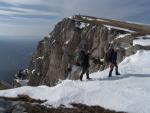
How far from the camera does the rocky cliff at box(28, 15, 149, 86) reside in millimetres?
80669

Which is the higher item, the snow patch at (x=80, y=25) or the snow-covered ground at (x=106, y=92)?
the snow patch at (x=80, y=25)

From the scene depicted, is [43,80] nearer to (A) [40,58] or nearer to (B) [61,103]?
(A) [40,58]

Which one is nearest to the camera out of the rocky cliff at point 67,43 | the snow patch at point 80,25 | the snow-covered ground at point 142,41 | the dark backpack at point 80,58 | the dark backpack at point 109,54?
the dark backpack at point 80,58

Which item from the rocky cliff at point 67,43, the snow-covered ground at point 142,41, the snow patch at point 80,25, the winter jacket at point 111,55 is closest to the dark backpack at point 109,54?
the winter jacket at point 111,55

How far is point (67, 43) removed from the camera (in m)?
111

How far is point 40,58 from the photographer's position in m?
135

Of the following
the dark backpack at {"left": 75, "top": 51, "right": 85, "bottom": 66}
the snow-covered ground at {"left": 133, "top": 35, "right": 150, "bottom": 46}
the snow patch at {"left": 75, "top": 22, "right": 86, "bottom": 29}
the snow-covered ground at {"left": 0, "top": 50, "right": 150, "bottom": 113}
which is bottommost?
the snow-covered ground at {"left": 0, "top": 50, "right": 150, "bottom": 113}

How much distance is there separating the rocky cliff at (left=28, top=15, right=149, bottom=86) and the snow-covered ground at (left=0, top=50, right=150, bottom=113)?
36.3 m

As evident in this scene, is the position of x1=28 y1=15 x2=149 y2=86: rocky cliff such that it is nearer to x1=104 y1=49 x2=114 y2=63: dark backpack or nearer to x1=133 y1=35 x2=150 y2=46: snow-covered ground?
x1=133 y1=35 x2=150 y2=46: snow-covered ground

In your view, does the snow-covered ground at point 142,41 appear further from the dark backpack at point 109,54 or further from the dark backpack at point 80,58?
the dark backpack at point 80,58

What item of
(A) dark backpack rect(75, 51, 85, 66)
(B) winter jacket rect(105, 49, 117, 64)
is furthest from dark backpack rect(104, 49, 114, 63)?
(A) dark backpack rect(75, 51, 85, 66)

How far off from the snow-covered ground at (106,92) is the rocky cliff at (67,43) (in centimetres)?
3625

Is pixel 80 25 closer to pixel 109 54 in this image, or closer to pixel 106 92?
pixel 109 54

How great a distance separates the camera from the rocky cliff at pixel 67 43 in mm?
80669
